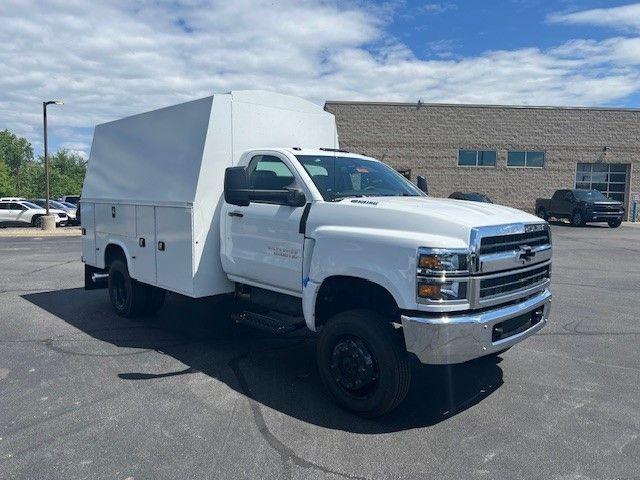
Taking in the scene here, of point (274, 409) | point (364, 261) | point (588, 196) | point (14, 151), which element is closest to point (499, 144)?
point (588, 196)

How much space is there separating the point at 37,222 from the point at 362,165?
27728 mm

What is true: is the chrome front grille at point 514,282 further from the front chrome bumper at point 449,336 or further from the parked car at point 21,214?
the parked car at point 21,214

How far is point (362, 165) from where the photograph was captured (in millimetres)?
5504

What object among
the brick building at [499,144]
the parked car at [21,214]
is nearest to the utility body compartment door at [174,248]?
the parked car at [21,214]

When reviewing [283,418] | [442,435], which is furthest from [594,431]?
[283,418]

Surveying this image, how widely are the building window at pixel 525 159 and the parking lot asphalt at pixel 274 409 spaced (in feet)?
99.1

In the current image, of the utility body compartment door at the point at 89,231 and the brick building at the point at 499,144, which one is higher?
the brick building at the point at 499,144

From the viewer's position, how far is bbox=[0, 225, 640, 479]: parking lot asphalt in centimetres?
344

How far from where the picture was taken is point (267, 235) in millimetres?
5074

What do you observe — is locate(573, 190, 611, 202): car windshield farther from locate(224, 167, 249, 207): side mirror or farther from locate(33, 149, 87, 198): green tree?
locate(33, 149, 87, 198): green tree

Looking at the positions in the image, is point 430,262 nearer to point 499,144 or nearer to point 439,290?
point 439,290

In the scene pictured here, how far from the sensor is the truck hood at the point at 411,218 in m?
3.79

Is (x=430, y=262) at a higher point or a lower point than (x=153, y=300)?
higher

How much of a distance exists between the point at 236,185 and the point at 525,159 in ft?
113
